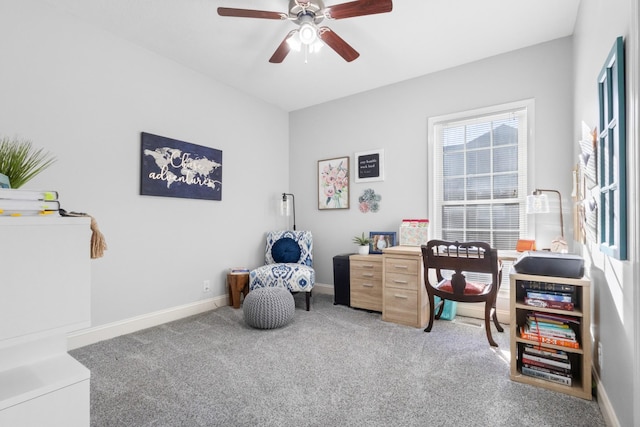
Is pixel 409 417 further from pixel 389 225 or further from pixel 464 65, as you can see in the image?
pixel 464 65

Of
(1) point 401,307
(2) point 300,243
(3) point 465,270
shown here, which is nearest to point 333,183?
(2) point 300,243

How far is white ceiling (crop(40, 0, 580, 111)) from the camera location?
7.96 feet

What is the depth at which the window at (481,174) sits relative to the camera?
313cm

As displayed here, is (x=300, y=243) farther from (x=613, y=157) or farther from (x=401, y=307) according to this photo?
(x=613, y=157)

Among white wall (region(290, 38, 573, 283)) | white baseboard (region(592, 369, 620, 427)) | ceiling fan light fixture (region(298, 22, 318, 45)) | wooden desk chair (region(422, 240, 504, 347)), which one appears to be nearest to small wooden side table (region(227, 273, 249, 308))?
white wall (region(290, 38, 573, 283))

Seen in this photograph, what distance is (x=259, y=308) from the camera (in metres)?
2.84

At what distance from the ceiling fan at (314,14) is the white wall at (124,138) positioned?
140 centimetres

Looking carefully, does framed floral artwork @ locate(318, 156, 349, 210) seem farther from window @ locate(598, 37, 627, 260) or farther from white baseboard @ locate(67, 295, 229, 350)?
window @ locate(598, 37, 627, 260)

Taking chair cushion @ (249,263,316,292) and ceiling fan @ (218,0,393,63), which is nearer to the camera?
ceiling fan @ (218,0,393,63)

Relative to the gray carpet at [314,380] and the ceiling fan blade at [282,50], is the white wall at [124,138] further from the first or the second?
the ceiling fan blade at [282,50]

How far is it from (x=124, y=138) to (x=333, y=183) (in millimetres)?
2472

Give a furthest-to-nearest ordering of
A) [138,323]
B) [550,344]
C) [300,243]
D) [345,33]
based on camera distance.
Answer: [300,243]
[138,323]
[345,33]
[550,344]

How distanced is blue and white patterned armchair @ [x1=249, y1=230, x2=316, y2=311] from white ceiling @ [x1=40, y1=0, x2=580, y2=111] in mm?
1972

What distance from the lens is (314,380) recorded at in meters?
2.00
